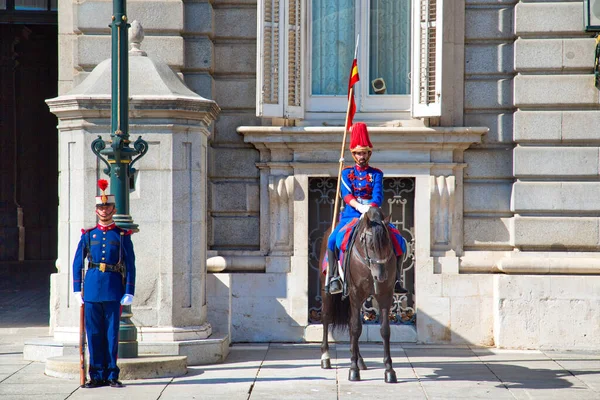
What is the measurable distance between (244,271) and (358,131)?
137 inches

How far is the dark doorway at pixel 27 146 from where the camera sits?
3222 cm

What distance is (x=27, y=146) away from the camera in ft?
111

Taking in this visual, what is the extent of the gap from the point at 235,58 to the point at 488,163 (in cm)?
378

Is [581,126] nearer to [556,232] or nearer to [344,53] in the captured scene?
[556,232]

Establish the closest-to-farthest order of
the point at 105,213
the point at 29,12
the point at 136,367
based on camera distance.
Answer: the point at 105,213 → the point at 136,367 → the point at 29,12

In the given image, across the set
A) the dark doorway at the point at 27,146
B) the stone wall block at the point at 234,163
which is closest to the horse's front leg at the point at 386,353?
the stone wall block at the point at 234,163

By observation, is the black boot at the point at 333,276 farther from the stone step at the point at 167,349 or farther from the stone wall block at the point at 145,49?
the stone wall block at the point at 145,49

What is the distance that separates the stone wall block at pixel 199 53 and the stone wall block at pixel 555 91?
13.7ft

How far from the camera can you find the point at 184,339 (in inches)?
470

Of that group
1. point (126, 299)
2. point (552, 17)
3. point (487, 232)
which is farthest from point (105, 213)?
point (552, 17)

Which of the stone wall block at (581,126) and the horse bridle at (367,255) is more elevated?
the stone wall block at (581,126)

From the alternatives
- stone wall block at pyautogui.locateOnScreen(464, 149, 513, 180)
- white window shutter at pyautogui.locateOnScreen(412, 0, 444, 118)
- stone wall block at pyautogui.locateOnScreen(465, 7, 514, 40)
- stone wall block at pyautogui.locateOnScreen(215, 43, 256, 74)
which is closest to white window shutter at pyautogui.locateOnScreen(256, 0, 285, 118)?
stone wall block at pyautogui.locateOnScreen(215, 43, 256, 74)

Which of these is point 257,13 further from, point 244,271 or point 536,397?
point 536,397

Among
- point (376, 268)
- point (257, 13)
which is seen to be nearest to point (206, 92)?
point (257, 13)
